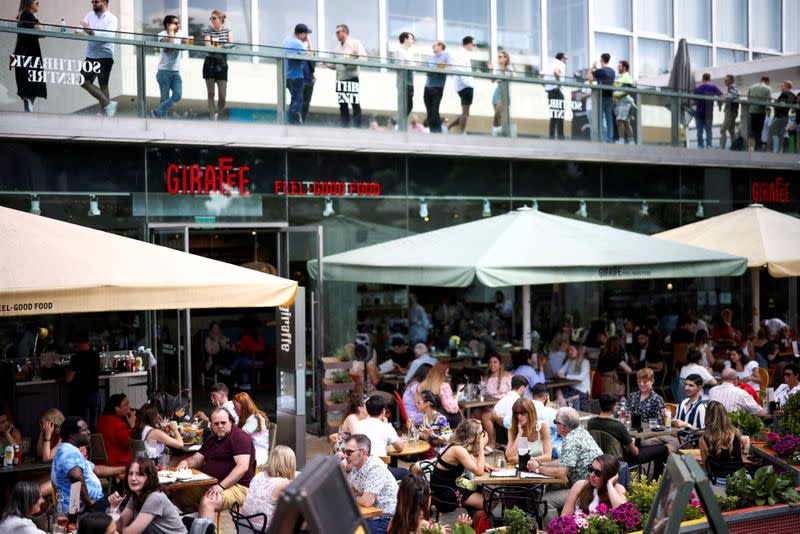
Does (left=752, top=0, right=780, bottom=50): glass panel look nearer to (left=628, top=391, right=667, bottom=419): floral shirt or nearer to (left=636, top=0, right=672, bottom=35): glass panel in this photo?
(left=636, top=0, right=672, bottom=35): glass panel

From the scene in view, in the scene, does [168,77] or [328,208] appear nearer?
A: [168,77]

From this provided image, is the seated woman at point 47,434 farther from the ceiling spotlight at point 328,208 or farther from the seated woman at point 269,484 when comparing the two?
the ceiling spotlight at point 328,208

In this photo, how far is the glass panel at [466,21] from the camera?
20.8 m

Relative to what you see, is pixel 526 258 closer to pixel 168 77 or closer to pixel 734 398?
pixel 734 398

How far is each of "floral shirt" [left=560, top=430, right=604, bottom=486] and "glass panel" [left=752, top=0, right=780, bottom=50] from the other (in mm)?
20630

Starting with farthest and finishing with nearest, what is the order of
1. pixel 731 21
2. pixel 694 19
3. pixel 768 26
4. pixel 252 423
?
pixel 768 26 < pixel 731 21 < pixel 694 19 < pixel 252 423

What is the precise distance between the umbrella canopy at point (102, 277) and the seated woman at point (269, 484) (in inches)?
64.0

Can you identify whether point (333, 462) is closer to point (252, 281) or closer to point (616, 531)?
point (616, 531)

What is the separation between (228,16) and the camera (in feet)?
58.9

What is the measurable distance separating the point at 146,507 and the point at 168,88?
26.4ft

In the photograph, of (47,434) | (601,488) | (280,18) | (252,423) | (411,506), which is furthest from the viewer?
(280,18)

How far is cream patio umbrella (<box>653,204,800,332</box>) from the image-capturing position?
14.3m

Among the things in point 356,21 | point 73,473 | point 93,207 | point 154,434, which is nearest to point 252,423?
point 154,434

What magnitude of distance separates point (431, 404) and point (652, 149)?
10.7m
